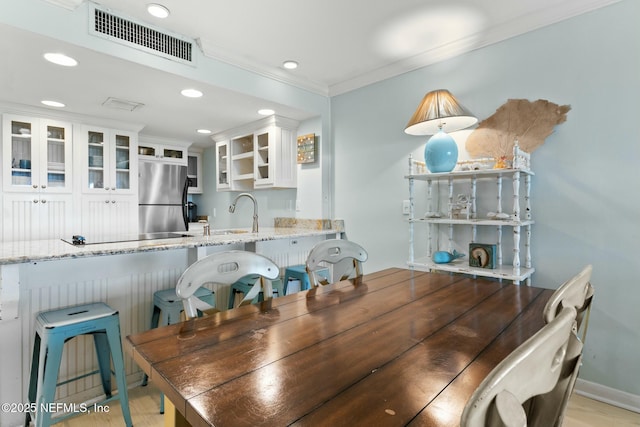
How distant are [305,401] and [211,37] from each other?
8.18ft

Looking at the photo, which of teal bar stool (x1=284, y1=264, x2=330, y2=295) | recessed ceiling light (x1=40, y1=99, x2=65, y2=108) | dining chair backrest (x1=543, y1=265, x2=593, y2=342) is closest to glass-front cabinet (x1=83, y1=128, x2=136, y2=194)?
recessed ceiling light (x1=40, y1=99, x2=65, y2=108)

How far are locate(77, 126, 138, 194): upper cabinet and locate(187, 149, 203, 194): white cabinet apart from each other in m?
1.36

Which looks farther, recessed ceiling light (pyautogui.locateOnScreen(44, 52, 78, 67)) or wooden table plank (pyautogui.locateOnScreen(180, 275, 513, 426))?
recessed ceiling light (pyautogui.locateOnScreen(44, 52, 78, 67))

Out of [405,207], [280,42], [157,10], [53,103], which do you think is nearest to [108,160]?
[53,103]

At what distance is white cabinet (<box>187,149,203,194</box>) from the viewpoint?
5180mm

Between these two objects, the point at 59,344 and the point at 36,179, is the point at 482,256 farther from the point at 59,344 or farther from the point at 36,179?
the point at 36,179

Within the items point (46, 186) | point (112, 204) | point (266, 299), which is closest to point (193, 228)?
point (112, 204)

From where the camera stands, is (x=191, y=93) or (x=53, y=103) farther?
(x=53, y=103)

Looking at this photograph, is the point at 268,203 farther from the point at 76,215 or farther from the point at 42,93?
the point at 42,93

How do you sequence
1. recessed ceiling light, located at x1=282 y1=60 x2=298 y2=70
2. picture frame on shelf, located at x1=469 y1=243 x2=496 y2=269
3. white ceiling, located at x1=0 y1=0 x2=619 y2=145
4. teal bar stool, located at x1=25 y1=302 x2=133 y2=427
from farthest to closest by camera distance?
recessed ceiling light, located at x1=282 y1=60 x2=298 y2=70, picture frame on shelf, located at x1=469 y1=243 x2=496 y2=269, white ceiling, located at x1=0 y1=0 x2=619 y2=145, teal bar stool, located at x1=25 y1=302 x2=133 y2=427

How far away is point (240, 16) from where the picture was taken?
208 centimetres

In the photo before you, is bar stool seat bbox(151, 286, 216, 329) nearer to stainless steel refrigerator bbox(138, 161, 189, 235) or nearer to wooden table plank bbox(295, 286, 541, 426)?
wooden table plank bbox(295, 286, 541, 426)

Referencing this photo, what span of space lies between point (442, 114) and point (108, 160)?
348cm

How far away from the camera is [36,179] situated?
10.3ft
